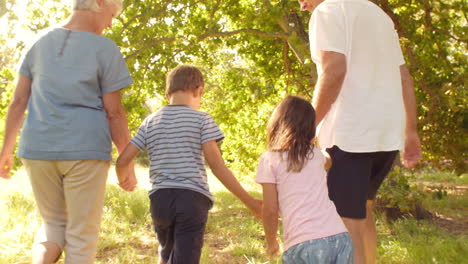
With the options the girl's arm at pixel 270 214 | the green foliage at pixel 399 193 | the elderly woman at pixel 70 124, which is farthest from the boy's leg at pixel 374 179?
the green foliage at pixel 399 193

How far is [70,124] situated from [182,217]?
2.66 ft

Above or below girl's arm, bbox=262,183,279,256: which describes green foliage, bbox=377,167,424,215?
below

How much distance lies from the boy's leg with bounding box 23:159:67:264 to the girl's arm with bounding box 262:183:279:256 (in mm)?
1089

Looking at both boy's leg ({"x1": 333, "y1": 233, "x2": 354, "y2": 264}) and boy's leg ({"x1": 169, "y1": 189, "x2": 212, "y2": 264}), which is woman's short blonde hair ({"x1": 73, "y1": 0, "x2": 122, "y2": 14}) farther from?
boy's leg ({"x1": 333, "y1": 233, "x2": 354, "y2": 264})

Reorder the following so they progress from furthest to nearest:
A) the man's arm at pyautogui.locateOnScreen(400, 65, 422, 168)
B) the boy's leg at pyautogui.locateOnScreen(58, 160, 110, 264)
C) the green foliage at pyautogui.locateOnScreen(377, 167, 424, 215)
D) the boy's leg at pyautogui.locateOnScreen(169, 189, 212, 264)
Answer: the green foliage at pyautogui.locateOnScreen(377, 167, 424, 215) < the man's arm at pyautogui.locateOnScreen(400, 65, 422, 168) < the boy's leg at pyautogui.locateOnScreen(169, 189, 212, 264) < the boy's leg at pyautogui.locateOnScreen(58, 160, 110, 264)

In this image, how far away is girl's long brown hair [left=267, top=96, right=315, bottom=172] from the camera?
2451 millimetres

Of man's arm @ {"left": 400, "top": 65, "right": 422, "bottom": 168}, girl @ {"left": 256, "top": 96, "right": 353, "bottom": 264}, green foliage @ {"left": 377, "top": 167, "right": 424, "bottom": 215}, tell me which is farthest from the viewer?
green foliage @ {"left": 377, "top": 167, "right": 424, "bottom": 215}

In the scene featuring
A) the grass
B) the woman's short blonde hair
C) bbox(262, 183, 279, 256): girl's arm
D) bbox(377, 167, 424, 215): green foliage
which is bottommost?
the grass

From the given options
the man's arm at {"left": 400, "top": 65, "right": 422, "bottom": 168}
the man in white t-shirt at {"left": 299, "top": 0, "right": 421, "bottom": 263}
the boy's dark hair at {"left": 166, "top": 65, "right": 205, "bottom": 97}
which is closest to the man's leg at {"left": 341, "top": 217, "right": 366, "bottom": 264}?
the man in white t-shirt at {"left": 299, "top": 0, "right": 421, "bottom": 263}

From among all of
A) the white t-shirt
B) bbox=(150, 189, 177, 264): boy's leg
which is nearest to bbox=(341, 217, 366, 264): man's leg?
the white t-shirt

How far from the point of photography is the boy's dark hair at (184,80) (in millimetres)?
2947

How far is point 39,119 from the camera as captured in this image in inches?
97.5

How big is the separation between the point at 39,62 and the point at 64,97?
0.82 ft

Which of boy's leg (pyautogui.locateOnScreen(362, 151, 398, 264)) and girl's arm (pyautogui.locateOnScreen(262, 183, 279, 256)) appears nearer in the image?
girl's arm (pyautogui.locateOnScreen(262, 183, 279, 256))
